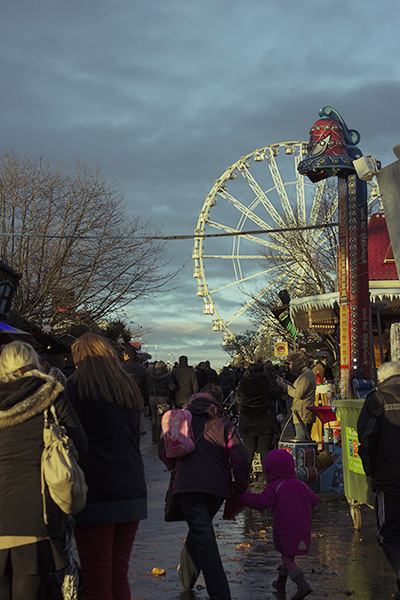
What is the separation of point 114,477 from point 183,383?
12.5 metres

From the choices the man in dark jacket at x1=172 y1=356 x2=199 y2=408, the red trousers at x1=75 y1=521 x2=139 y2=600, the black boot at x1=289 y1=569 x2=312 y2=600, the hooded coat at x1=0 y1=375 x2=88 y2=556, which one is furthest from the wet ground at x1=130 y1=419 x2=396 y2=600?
the man in dark jacket at x1=172 y1=356 x2=199 y2=408

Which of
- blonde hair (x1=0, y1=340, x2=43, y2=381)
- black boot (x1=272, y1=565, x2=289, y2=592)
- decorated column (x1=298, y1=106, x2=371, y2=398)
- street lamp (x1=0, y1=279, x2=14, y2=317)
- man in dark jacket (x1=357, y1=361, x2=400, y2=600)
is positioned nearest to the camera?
blonde hair (x1=0, y1=340, x2=43, y2=381)

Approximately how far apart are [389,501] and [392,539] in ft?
0.83

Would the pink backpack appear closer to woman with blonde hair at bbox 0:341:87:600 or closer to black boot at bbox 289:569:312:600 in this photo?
black boot at bbox 289:569:312:600

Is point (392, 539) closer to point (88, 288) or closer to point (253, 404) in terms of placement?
point (253, 404)

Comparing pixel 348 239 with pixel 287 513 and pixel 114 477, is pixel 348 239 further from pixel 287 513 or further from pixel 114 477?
pixel 114 477

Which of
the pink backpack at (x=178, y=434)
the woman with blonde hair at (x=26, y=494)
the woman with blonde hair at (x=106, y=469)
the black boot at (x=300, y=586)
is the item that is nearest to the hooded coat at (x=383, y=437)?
the black boot at (x=300, y=586)

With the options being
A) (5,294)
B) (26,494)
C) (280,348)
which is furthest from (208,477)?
(280,348)

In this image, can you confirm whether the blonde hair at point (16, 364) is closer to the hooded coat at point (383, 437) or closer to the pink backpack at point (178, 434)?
the pink backpack at point (178, 434)

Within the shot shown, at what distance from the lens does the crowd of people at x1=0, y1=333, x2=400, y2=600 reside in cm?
371

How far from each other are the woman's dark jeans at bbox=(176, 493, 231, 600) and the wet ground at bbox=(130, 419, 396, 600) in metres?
0.54

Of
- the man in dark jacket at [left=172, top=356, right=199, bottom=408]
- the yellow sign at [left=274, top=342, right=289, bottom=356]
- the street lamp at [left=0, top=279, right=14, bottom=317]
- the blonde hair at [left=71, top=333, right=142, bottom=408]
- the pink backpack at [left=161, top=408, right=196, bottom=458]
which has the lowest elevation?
the pink backpack at [left=161, top=408, right=196, bottom=458]

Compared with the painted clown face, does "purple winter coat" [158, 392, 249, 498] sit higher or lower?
lower

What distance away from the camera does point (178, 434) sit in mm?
5211
